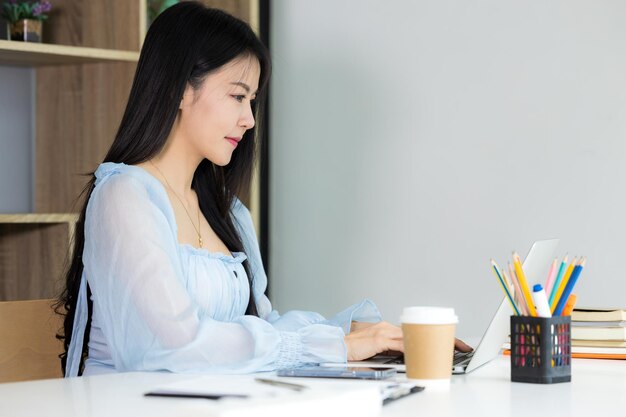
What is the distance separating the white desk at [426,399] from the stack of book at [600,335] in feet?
0.81

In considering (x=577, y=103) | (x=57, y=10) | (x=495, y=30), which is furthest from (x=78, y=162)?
(x=577, y=103)

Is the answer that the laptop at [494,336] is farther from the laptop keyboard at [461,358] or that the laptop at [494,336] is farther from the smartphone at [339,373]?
the smartphone at [339,373]

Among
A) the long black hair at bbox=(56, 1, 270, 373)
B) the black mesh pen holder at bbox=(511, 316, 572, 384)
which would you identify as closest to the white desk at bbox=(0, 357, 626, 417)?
the black mesh pen holder at bbox=(511, 316, 572, 384)

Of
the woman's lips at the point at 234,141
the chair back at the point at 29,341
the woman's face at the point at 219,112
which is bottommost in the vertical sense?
the chair back at the point at 29,341

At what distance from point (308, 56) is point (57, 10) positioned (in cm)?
77

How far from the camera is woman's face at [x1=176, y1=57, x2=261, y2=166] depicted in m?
1.93

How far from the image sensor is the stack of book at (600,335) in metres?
1.64

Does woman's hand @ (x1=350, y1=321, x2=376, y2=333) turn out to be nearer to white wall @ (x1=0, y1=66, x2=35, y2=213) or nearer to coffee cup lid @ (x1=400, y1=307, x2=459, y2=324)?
coffee cup lid @ (x1=400, y1=307, x2=459, y2=324)

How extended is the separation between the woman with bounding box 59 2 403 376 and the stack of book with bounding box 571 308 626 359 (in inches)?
13.2

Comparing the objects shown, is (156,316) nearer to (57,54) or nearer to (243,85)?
(243,85)

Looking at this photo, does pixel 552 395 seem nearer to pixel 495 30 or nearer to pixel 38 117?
pixel 495 30

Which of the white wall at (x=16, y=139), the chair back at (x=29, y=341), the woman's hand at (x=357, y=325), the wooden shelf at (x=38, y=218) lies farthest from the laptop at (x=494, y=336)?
the white wall at (x=16, y=139)

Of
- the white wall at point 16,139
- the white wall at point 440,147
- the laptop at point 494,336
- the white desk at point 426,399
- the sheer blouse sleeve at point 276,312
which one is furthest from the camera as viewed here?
the white wall at point 16,139

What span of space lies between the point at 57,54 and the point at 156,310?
142 centimetres
